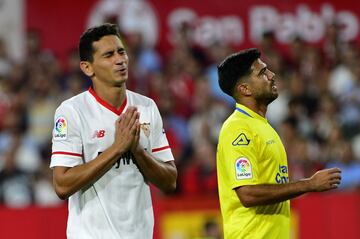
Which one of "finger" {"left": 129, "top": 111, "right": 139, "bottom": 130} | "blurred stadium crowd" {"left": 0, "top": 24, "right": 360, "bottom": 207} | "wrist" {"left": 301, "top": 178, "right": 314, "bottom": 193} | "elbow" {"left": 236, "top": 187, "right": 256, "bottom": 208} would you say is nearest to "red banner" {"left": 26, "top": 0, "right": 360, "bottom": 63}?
"blurred stadium crowd" {"left": 0, "top": 24, "right": 360, "bottom": 207}

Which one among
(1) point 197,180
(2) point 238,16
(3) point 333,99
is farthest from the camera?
(2) point 238,16

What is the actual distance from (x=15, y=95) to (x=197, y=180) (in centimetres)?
339

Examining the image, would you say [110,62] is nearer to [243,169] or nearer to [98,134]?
[98,134]

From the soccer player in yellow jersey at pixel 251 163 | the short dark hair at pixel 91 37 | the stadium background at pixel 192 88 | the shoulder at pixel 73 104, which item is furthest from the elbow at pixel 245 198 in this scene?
the stadium background at pixel 192 88

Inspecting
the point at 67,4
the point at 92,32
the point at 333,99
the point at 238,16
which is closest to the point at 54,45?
the point at 67,4

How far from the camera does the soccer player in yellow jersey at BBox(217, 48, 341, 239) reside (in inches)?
227

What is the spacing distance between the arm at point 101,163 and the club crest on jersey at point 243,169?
2.36 ft

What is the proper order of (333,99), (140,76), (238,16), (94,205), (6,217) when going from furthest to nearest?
1. (238,16)
2. (140,76)
3. (333,99)
4. (6,217)
5. (94,205)

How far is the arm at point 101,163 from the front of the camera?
5445mm


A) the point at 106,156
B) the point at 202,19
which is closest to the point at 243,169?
the point at 106,156

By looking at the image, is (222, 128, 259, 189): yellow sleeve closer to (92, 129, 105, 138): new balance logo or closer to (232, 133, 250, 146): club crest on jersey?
(232, 133, 250, 146): club crest on jersey

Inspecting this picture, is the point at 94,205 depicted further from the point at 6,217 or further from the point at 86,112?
the point at 6,217

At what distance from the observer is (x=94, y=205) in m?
5.68

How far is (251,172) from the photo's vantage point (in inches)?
227
